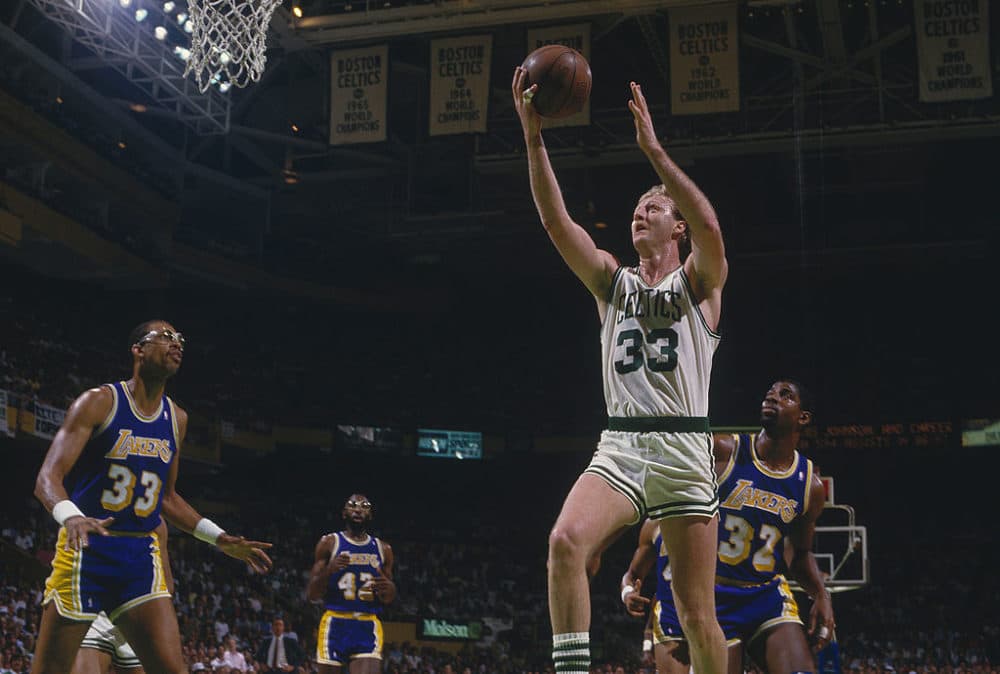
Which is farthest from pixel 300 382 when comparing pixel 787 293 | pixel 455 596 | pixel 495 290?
pixel 787 293

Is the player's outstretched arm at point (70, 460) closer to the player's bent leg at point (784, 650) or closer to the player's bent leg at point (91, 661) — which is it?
the player's bent leg at point (91, 661)

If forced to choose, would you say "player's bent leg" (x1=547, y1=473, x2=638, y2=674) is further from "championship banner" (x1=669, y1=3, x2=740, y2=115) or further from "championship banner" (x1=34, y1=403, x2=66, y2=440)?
"championship banner" (x1=34, y1=403, x2=66, y2=440)

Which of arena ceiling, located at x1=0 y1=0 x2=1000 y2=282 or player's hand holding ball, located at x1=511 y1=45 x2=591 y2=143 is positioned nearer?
player's hand holding ball, located at x1=511 y1=45 x2=591 y2=143

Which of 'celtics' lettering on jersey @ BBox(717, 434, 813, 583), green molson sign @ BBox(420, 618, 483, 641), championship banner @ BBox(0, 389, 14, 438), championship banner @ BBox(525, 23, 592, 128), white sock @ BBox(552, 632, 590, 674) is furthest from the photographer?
green molson sign @ BBox(420, 618, 483, 641)

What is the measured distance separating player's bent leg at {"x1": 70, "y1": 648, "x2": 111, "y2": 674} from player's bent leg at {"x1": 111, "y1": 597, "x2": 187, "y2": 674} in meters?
0.63

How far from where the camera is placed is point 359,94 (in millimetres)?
21266

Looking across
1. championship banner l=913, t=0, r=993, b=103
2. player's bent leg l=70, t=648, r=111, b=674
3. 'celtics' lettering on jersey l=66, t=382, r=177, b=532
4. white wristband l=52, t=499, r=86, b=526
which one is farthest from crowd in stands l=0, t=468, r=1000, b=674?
white wristband l=52, t=499, r=86, b=526

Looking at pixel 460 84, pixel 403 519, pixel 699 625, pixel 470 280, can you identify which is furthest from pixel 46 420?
pixel 699 625

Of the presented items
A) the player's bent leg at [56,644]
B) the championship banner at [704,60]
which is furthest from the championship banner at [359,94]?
the player's bent leg at [56,644]

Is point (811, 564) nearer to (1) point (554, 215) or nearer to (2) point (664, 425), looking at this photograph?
(2) point (664, 425)

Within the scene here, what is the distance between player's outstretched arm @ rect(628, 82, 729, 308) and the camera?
16.9ft

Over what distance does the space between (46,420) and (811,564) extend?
20.8m

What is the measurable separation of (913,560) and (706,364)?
28094mm

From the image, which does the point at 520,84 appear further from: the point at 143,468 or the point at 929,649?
the point at 929,649
